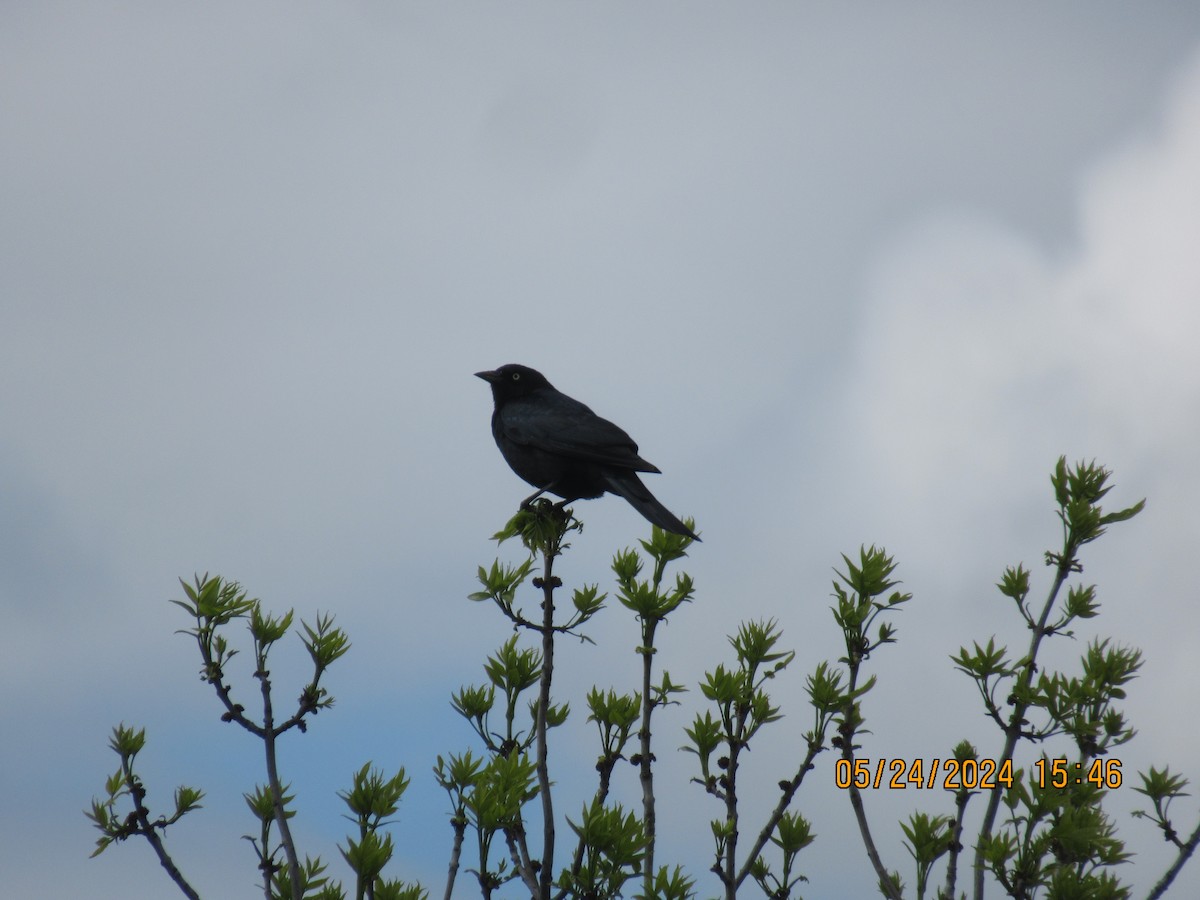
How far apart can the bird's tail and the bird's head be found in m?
2.24

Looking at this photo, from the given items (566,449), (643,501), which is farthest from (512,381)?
(643,501)

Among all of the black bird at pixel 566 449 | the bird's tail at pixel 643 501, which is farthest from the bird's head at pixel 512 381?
the bird's tail at pixel 643 501

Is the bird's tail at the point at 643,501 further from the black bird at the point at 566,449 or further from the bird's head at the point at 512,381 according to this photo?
the bird's head at the point at 512,381

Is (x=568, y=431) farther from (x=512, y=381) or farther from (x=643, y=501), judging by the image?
(x=512, y=381)

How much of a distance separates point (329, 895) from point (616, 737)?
4.80 feet

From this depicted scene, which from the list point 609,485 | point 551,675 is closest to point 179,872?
point 551,675

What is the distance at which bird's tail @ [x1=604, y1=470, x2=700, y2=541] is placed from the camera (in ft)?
19.5

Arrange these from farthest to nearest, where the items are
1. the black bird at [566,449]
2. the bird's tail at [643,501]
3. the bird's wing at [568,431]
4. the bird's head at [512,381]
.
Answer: the bird's head at [512,381] < the bird's wing at [568,431] < the black bird at [566,449] < the bird's tail at [643,501]

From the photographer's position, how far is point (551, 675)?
471 centimetres

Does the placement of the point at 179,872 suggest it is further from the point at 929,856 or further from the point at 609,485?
the point at 609,485

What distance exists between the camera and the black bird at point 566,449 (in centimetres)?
781

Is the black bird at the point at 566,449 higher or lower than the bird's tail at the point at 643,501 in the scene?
higher

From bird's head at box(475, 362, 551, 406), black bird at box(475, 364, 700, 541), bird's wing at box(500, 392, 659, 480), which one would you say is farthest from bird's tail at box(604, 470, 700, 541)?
bird's head at box(475, 362, 551, 406)

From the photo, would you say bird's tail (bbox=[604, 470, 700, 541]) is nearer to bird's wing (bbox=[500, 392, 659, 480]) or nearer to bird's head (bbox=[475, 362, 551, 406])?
bird's wing (bbox=[500, 392, 659, 480])
